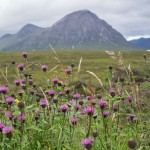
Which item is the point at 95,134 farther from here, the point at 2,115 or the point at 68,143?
the point at 2,115

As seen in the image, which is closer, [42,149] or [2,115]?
[42,149]

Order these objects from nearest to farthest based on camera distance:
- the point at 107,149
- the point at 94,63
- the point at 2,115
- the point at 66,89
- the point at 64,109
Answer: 1. the point at 107,149
2. the point at 64,109
3. the point at 2,115
4. the point at 66,89
5. the point at 94,63

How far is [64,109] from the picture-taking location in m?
5.55

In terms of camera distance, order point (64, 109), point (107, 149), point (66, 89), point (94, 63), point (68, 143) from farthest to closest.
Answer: point (94, 63) < point (66, 89) < point (64, 109) < point (68, 143) < point (107, 149)

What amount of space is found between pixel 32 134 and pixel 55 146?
574 mm

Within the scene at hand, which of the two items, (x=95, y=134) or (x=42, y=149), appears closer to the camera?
(x=95, y=134)

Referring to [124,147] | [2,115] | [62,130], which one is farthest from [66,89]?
[124,147]

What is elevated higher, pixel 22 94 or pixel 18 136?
pixel 22 94

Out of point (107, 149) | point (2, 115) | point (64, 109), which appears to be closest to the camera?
point (107, 149)

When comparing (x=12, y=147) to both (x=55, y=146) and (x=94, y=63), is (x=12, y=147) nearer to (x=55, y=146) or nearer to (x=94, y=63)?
(x=55, y=146)

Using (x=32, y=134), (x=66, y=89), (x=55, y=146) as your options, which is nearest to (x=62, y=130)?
(x=55, y=146)

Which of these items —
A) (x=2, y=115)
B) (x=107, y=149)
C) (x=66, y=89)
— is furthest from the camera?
(x=66, y=89)

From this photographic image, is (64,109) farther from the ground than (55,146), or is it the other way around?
(64,109)

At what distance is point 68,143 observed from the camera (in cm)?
521
